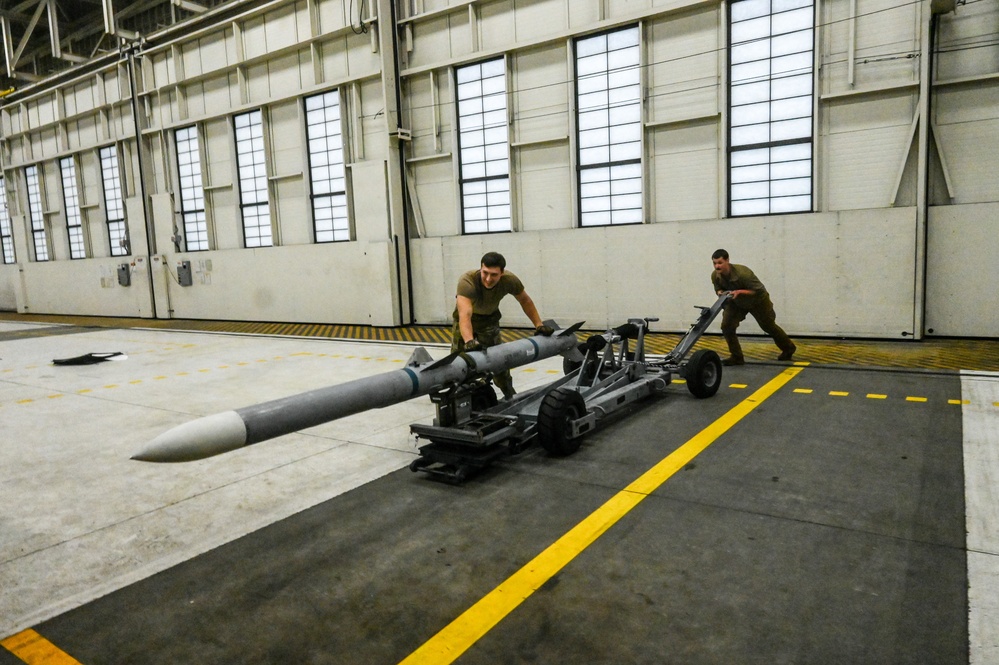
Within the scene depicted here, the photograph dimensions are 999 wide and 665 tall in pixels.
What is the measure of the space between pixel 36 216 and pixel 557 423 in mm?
25464

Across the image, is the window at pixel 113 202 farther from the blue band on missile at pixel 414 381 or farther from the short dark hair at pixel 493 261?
the blue band on missile at pixel 414 381

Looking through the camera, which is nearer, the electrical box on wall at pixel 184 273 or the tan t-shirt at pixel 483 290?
the tan t-shirt at pixel 483 290

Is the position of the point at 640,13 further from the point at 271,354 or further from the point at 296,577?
the point at 296,577

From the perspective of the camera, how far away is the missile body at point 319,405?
2.93 meters

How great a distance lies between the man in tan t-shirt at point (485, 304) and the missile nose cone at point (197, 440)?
2.25 m

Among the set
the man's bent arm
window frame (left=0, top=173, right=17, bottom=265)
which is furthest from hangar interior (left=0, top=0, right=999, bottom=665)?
window frame (left=0, top=173, right=17, bottom=265)

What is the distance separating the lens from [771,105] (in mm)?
10750

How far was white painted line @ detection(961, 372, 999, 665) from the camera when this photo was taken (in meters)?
2.61

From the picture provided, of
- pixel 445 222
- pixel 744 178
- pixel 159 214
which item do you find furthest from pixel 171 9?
pixel 744 178

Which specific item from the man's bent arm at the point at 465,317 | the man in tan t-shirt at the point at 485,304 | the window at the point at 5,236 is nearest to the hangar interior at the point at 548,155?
the man in tan t-shirt at the point at 485,304

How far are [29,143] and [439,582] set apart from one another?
26.5 m

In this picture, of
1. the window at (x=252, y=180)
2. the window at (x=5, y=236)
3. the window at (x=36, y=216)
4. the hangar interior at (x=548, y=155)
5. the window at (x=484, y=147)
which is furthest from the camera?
the window at (x=5, y=236)

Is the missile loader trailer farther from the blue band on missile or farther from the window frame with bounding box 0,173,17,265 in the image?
the window frame with bounding box 0,173,17,265

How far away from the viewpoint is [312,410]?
141 inches
